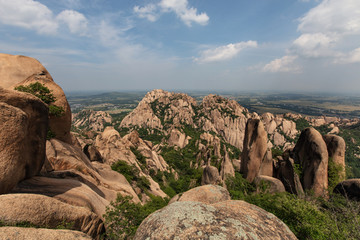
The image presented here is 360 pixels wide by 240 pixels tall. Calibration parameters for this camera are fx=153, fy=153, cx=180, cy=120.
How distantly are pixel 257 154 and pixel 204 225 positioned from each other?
1003 inches

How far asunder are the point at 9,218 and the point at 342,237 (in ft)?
55.6

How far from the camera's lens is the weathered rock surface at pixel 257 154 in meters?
25.2

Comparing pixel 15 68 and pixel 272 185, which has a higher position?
pixel 15 68

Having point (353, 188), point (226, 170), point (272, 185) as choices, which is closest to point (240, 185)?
point (226, 170)

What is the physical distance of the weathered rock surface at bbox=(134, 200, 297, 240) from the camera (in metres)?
4.68

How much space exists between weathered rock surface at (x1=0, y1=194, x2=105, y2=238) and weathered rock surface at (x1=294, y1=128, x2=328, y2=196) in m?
25.1

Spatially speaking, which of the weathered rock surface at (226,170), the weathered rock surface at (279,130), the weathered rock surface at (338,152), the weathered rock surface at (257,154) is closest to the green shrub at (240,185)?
the weathered rock surface at (226,170)

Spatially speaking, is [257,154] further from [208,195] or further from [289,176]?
[208,195]

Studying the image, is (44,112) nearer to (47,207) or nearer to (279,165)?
(47,207)

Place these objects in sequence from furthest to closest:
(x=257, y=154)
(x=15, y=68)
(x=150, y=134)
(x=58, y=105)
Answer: (x=150, y=134)
(x=257, y=154)
(x=15, y=68)
(x=58, y=105)

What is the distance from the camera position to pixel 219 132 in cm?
12250

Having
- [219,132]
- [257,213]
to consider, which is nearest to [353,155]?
[219,132]

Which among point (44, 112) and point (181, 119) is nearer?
point (44, 112)

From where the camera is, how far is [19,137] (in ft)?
26.6
